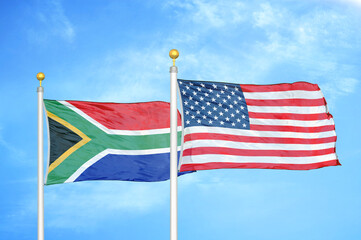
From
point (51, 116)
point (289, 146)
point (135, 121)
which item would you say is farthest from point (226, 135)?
point (51, 116)

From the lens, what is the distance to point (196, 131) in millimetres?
12109

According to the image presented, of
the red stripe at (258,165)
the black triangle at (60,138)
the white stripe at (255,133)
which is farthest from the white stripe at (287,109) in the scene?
the black triangle at (60,138)

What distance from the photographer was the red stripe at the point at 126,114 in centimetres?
1420

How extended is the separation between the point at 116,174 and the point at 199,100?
3347 mm

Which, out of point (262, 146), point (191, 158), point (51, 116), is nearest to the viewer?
point (191, 158)

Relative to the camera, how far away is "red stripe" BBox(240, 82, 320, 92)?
13125mm

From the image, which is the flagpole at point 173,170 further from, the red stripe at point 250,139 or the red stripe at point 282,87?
the red stripe at point 282,87

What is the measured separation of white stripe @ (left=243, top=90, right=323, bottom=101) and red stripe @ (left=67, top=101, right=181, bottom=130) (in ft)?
7.30

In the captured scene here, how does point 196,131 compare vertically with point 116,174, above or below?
above

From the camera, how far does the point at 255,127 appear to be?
1292 centimetres

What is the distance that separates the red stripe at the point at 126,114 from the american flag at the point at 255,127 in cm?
187

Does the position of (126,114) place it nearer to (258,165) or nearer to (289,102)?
(258,165)

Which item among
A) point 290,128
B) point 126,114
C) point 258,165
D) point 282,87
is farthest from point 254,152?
point 126,114

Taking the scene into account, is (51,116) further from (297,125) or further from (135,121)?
(297,125)
